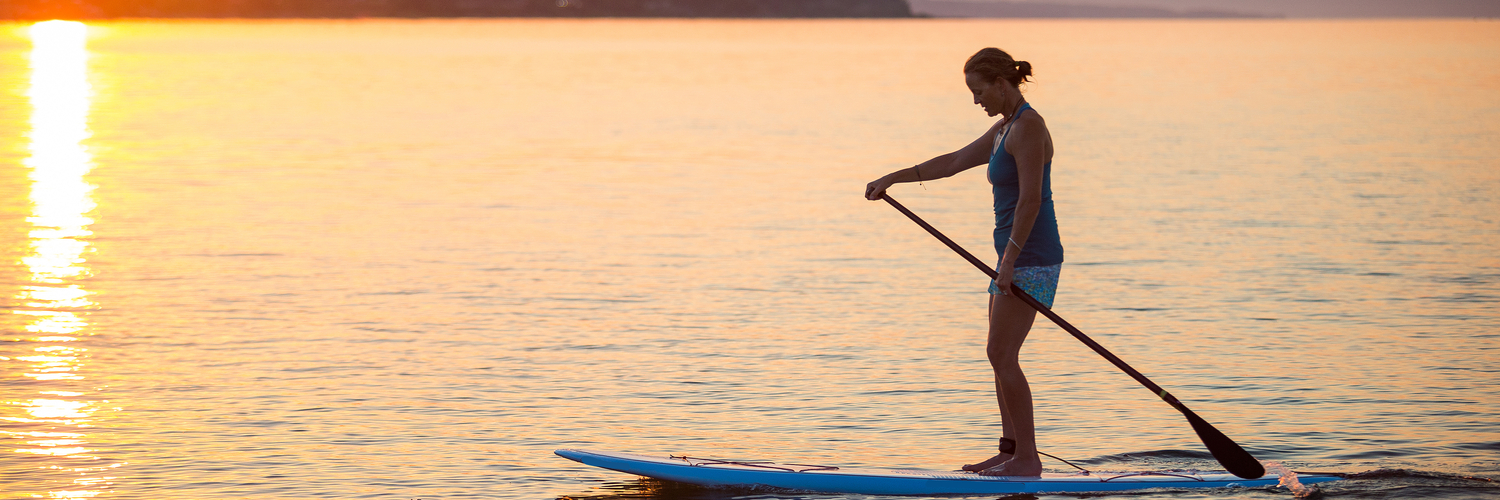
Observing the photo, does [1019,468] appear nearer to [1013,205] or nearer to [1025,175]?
[1013,205]

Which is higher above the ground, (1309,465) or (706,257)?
(706,257)

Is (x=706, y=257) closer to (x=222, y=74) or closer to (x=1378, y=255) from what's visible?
(x=1378, y=255)

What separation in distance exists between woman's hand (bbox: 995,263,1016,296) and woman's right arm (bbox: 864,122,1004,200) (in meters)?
0.42

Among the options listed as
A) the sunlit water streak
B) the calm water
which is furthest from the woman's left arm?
the sunlit water streak

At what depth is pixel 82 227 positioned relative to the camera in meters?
14.9

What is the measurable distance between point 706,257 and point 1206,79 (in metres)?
40.3

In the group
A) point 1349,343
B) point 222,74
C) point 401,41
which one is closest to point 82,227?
point 1349,343

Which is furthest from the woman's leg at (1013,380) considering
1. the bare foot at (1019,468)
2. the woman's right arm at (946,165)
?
the woman's right arm at (946,165)

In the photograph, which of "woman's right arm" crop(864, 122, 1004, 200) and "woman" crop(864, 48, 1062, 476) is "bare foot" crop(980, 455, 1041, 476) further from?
"woman's right arm" crop(864, 122, 1004, 200)

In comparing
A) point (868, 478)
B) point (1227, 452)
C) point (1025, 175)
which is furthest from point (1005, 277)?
point (1227, 452)

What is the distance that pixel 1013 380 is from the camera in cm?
588

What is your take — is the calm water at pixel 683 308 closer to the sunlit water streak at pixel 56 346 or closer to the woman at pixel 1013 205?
the sunlit water streak at pixel 56 346

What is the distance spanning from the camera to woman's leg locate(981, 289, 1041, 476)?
5.76m

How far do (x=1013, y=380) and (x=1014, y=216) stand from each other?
2.11 feet
